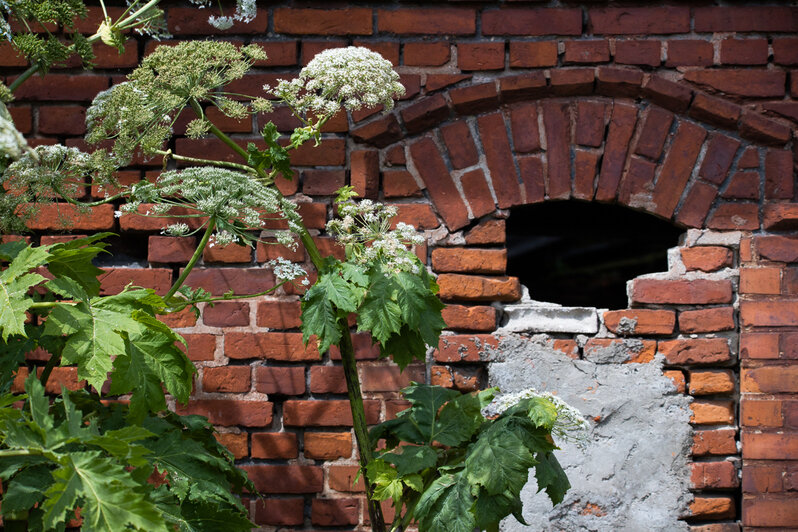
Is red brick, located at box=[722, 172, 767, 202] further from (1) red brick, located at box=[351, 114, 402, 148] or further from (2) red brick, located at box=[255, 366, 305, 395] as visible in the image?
(2) red brick, located at box=[255, 366, 305, 395]

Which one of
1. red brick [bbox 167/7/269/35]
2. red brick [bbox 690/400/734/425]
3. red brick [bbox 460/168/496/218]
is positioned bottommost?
red brick [bbox 690/400/734/425]

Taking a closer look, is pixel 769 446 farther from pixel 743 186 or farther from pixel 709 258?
pixel 743 186

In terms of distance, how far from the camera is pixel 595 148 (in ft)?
7.31

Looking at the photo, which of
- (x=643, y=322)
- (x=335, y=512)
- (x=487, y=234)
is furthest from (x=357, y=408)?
(x=643, y=322)

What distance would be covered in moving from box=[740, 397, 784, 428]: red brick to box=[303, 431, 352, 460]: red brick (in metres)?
1.12

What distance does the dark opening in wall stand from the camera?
10.2 feet

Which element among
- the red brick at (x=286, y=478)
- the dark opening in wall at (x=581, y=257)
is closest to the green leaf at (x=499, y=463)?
the red brick at (x=286, y=478)

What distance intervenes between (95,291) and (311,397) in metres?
0.73

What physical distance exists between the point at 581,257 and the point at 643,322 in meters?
1.26

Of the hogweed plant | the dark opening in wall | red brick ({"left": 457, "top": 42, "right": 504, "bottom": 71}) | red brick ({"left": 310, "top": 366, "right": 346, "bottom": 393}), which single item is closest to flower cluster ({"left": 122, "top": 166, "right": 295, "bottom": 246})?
the hogweed plant

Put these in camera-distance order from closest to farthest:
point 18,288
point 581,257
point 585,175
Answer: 1. point 18,288
2. point 585,175
3. point 581,257

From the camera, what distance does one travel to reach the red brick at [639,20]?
2.22 m

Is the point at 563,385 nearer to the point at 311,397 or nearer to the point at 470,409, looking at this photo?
the point at 470,409

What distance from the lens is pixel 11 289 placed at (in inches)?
55.5
